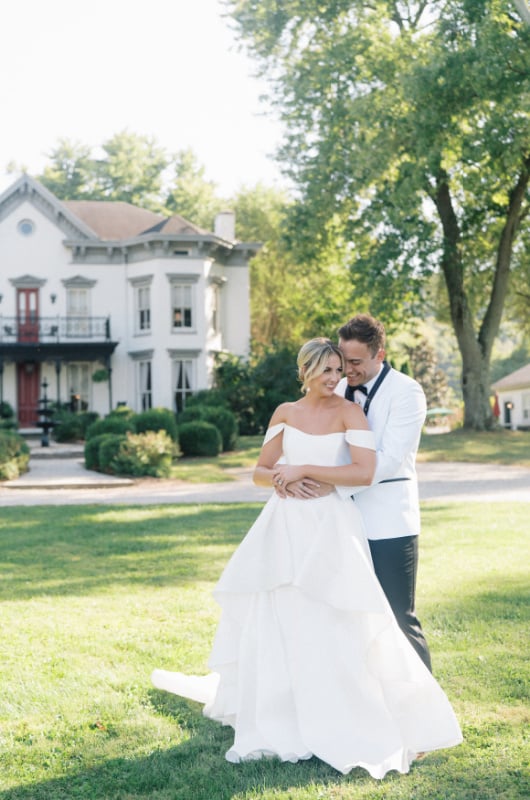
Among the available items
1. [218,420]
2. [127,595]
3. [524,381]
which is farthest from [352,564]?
[524,381]

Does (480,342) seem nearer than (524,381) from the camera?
Yes

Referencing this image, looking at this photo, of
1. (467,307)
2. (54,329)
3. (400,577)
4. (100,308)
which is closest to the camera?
(400,577)

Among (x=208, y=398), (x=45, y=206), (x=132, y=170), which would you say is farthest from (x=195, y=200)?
(x=208, y=398)

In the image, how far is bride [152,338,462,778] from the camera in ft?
15.3

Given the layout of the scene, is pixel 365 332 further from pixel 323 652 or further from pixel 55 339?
pixel 55 339

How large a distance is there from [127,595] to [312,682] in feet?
14.7

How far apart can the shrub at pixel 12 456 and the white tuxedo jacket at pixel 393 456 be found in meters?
17.8

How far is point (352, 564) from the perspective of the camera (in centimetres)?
473

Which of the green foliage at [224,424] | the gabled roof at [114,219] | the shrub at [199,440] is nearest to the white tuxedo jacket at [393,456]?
the shrub at [199,440]

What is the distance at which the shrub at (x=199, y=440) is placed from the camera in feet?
88.9

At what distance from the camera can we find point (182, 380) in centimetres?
3756

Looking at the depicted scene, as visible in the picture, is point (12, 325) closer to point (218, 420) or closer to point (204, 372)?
point (204, 372)

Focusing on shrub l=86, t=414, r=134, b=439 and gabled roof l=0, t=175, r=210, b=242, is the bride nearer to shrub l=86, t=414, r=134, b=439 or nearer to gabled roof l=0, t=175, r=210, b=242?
shrub l=86, t=414, r=134, b=439

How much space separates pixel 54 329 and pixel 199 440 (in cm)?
1259
